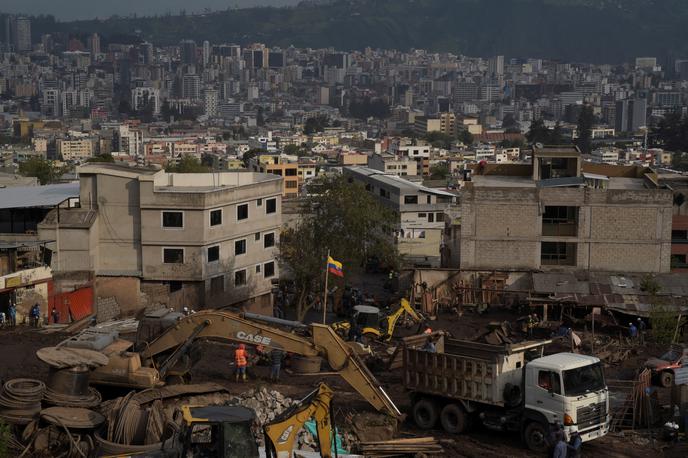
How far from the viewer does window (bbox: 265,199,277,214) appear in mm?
29703

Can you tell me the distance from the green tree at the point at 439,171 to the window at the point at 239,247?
192ft

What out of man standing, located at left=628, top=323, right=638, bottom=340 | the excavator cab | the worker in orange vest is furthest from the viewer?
man standing, located at left=628, top=323, right=638, bottom=340

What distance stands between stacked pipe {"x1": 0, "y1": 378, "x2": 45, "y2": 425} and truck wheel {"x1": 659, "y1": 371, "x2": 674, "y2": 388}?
10206mm

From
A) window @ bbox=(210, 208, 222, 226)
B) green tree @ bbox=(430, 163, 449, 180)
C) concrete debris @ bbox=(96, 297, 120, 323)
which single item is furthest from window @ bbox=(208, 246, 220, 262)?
green tree @ bbox=(430, 163, 449, 180)

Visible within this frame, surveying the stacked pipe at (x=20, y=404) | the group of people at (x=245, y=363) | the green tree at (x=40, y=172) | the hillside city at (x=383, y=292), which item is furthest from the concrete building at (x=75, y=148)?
the stacked pipe at (x=20, y=404)

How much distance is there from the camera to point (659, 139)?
481ft

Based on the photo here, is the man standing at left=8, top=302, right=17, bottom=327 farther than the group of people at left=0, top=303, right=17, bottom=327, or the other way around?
the man standing at left=8, top=302, right=17, bottom=327

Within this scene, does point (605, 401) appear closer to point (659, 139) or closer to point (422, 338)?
point (422, 338)

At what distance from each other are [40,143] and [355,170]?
110 meters

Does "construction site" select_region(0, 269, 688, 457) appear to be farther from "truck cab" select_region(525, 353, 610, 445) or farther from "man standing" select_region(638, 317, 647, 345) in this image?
"man standing" select_region(638, 317, 647, 345)

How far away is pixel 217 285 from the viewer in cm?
2795

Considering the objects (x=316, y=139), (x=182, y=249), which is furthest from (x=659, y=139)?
(x=182, y=249)

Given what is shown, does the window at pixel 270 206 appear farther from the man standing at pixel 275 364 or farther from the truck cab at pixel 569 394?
the truck cab at pixel 569 394

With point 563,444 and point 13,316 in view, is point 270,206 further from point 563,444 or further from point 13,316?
point 563,444
